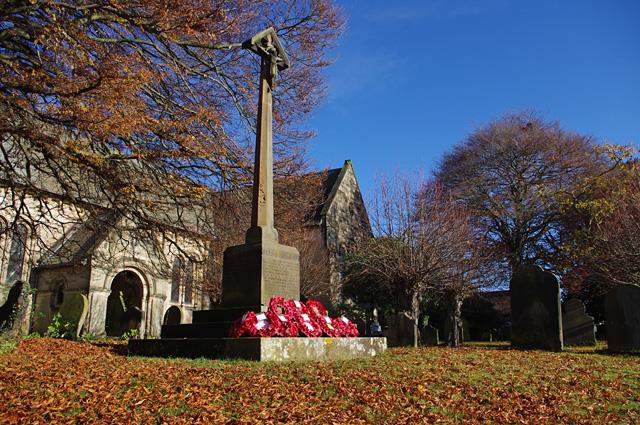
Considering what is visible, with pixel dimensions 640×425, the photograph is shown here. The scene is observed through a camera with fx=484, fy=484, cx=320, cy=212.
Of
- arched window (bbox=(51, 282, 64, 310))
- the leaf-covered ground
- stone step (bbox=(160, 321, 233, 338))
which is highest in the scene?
arched window (bbox=(51, 282, 64, 310))

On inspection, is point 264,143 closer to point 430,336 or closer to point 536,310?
point 536,310

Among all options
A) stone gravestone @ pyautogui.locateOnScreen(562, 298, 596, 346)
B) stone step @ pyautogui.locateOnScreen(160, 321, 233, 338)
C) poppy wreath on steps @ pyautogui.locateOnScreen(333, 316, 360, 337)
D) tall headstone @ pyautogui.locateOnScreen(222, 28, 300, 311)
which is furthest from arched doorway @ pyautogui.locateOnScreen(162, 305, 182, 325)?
stone gravestone @ pyautogui.locateOnScreen(562, 298, 596, 346)

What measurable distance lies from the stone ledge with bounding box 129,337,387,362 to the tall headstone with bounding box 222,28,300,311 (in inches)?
50.4

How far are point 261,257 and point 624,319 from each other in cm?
919

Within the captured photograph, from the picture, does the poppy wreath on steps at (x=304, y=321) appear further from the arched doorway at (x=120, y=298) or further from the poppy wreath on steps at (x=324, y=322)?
the arched doorway at (x=120, y=298)

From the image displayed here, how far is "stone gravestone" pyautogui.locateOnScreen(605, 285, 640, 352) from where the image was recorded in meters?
11.7

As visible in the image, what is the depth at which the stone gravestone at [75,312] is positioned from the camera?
580 inches

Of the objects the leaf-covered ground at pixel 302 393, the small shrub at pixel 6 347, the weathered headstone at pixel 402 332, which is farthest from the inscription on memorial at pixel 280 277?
the weathered headstone at pixel 402 332

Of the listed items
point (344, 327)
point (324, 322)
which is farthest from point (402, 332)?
point (324, 322)

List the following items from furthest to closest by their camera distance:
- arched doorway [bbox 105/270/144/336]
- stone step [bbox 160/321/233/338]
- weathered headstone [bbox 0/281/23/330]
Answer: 1. arched doorway [bbox 105/270/144/336]
2. weathered headstone [bbox 0/281/23/330]
3. stone step [bbox 160/321/233/338]

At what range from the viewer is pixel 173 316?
81.6 feet

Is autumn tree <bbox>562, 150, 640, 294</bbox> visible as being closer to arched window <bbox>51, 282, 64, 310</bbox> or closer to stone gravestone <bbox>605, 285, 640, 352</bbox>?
stone gravestone <bbox>605, 285, 640, 352</bbox>

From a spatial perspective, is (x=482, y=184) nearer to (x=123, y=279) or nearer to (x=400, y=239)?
(x=400, y=239)

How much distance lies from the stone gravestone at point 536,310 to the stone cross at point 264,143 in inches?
274
